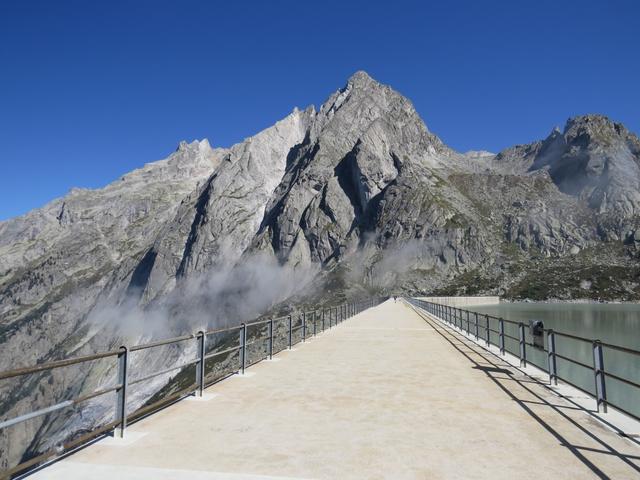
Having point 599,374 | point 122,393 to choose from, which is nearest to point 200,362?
point 122,393

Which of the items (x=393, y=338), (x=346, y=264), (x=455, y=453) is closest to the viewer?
(x=455, y=453)

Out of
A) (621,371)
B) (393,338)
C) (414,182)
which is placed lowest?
(621,371)

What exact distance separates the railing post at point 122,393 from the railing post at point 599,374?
753 cm

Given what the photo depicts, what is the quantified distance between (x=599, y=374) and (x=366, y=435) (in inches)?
175

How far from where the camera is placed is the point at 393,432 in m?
7.16

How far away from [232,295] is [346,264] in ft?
145

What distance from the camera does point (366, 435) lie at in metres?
7.02

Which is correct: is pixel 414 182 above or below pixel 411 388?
above

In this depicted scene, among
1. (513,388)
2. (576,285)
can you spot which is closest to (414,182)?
(576,285)

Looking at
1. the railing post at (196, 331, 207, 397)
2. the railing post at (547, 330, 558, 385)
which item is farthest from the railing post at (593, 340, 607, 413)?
the railing post at (196, 331, 207, 397)

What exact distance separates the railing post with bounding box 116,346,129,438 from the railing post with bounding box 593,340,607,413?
7.53 m

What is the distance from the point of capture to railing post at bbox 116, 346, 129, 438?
7.00 metres

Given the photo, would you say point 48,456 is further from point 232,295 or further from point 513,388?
point 232,295

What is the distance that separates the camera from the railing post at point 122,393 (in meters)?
7.00
